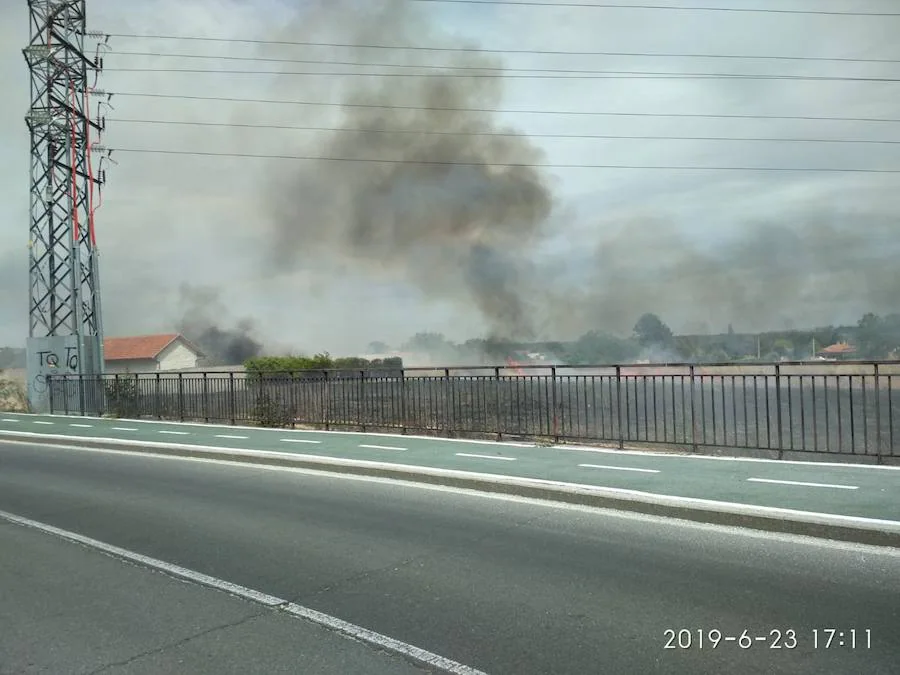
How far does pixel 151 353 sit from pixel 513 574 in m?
47.6

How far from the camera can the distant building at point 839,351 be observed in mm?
24539

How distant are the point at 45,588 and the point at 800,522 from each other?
5.17 m

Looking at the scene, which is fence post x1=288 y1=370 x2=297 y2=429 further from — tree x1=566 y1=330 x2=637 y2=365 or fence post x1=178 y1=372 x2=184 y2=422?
tree x1=566 y1=330 x2=637 y2=365

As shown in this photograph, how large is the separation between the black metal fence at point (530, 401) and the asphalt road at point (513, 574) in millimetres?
3412

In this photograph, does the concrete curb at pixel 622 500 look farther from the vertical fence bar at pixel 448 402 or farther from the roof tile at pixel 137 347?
the roof tile at pixel 137 347

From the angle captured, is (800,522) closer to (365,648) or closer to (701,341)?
(365,648)

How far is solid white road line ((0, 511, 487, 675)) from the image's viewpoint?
3.15 m

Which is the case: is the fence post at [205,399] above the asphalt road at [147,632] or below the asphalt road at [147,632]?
above

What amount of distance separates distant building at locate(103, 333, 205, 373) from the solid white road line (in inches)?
1745

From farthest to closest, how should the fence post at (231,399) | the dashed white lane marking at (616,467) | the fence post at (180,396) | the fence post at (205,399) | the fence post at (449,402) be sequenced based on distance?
the fence post at (180,396) → the fence post at (205,399) → the fence post at (231,399) → the fence post at (449,402) → the dashed white lane marking at (616,467)

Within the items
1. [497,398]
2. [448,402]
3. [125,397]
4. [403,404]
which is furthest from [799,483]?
[125,397]

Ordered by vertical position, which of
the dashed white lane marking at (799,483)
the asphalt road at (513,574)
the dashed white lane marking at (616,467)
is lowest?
the asphalt road at (513,574)

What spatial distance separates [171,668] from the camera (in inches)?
124

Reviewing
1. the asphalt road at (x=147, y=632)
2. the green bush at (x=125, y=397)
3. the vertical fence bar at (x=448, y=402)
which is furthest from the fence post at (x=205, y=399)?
the asphalt road at (x=147, y=632)
